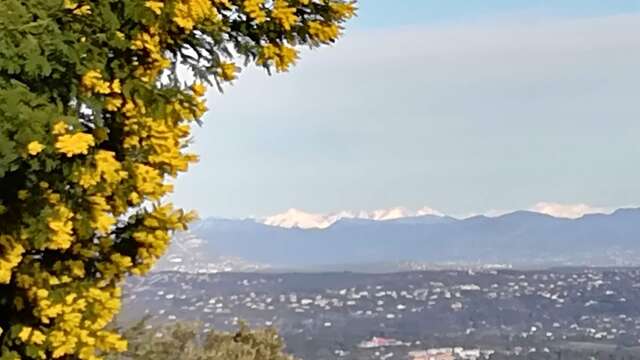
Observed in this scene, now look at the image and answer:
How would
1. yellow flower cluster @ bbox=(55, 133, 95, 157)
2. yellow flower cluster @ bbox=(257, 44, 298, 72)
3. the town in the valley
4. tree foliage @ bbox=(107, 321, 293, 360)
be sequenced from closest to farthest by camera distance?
yellow flower cluster @ bbox=(55, 133, 95, 157)
yellow flower cluster @ bbox=(257, 44, 298, 72)
tree foliage @ bbox=(107, 321, 293, 360)
the town in the valley

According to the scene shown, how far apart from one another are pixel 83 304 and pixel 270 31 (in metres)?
2.26

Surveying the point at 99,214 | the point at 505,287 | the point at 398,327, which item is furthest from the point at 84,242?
the point at 505,287

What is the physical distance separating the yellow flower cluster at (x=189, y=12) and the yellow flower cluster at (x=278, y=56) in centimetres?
85

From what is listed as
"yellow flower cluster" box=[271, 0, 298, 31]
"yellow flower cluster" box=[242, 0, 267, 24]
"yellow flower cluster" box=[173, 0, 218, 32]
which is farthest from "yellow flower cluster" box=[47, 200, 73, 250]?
"yellow flower cluster" box=[271, 0, 298, 31]

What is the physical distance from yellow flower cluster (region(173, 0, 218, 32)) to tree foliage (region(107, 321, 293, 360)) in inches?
499

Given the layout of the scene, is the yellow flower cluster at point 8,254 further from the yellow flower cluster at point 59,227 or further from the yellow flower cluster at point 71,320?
the yellow flower cluster at point 71,320

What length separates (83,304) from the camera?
7.88 m

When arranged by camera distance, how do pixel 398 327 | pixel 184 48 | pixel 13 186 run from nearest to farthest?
pixel 13 186
pixel 184 48
pixel 398 327

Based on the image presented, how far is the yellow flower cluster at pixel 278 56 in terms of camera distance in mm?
9055

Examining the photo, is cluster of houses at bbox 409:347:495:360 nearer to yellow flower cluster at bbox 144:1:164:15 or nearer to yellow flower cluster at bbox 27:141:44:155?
yellow flower cluster at bbox 144:1:164:15

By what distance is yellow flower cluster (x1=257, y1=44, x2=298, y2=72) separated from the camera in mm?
9055

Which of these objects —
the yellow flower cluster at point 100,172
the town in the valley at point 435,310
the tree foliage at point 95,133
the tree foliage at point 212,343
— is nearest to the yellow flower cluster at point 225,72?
the tree foliage at point 95,133

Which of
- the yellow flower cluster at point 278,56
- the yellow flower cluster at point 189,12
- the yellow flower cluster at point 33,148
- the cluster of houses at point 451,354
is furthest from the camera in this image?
the cluster of houses at point 451,354

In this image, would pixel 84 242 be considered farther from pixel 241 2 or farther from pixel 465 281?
pixel 465 281
